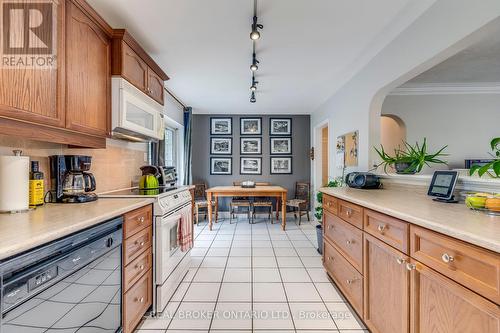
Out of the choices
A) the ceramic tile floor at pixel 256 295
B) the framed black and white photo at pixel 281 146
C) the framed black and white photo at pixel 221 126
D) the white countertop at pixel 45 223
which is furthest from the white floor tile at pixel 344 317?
the framed black and white photo at pixel 221 126

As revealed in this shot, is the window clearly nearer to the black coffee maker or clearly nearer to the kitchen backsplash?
the kitchen backsplash

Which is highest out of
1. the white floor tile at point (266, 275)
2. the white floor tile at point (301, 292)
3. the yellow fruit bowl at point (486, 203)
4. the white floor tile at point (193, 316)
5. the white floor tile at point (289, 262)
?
the yellow fruit bowl at point (486, 203)

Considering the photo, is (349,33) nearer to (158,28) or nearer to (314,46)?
(314,46)

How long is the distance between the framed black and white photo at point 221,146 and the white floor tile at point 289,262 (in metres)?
3.21

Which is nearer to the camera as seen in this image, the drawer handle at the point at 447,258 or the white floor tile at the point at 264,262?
the drawer handle at the point at 447,258

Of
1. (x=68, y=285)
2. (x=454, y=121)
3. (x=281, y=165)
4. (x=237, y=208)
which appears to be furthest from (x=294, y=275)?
(x=454, y=121)

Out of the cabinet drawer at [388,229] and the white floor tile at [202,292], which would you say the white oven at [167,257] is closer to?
the white floor tile at [202,292]

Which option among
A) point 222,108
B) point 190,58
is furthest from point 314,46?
point 222,108

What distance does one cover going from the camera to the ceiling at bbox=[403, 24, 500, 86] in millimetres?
2535

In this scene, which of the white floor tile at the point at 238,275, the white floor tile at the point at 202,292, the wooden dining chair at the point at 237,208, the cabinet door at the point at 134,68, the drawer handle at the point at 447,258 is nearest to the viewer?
the drawer handle at the point at 447,258

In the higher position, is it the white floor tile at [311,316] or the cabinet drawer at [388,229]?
the cabinet drawer at [388,229]

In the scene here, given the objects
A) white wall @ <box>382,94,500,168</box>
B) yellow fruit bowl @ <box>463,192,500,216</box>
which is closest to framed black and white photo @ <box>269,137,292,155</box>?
white wall @ <box>382,94,500,168</box>

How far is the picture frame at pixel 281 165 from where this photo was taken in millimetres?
5734

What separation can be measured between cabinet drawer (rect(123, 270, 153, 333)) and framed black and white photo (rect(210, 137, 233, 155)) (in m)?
→ 4.02
